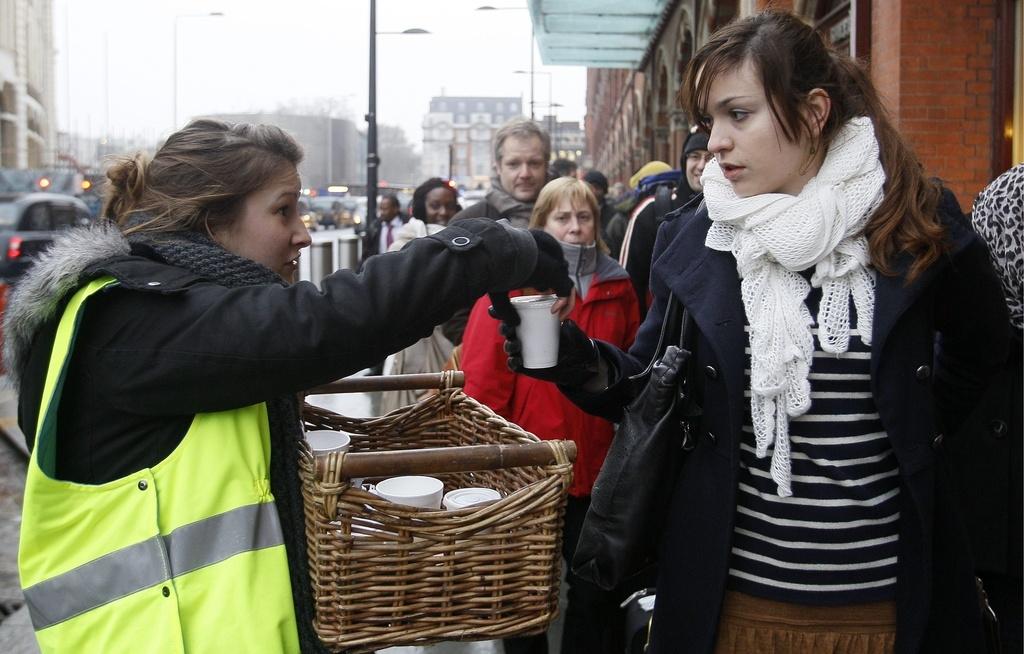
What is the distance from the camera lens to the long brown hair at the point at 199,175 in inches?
73.8

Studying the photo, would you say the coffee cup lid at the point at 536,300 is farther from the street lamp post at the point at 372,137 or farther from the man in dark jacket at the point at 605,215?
the street lamp post at the point at 372,137

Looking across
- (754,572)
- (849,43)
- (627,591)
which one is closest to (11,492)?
(627,591)

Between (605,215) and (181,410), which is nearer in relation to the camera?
(181,410)

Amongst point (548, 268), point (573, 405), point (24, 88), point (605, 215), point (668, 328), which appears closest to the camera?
point (548, 268)

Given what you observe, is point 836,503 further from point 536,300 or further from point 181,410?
point 181,410

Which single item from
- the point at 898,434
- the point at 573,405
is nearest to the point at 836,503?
the point at 898,434

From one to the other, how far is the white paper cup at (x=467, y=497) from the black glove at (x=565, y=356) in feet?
0.88

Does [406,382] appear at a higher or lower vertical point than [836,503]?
higher

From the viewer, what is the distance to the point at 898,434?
1903mm

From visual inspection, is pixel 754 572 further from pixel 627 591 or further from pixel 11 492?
pixel 11 492

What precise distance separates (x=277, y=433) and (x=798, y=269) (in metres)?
1.10

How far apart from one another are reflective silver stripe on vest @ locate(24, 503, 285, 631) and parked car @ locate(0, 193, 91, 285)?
1284 cm

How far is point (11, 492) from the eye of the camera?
19.8ft

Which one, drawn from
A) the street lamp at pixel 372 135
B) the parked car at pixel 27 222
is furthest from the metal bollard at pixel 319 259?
the parked car at pixel 27 222
